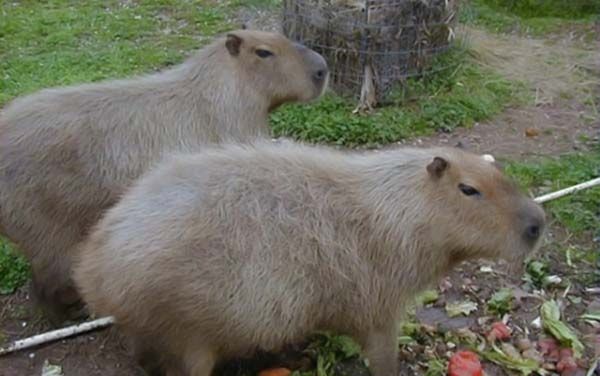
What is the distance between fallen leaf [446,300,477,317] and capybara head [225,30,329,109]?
4.02 ft

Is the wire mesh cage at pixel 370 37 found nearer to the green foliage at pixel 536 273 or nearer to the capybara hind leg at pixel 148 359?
the green foliage at pixel 536 273

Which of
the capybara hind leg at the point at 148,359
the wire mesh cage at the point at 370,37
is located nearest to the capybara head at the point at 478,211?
the capybara hind leg at the point at 148,359

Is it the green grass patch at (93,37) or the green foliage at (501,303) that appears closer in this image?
the green foliage at (501,303)

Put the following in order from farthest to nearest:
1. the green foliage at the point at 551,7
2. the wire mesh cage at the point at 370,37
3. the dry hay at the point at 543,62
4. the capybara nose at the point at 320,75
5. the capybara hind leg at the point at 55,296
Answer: the green foliage at the point at 551,7 < the dry hay at the point at 543,62 < the wire mesh cage at the point at 370,37 < the capybara nose at the point at 320,75 < the capybara hind leg at the point at 55,296

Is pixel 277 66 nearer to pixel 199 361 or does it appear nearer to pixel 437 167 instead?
pixel 437 167

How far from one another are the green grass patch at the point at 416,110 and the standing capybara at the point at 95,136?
1.65 meters

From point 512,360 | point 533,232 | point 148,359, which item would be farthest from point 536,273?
point 148,359

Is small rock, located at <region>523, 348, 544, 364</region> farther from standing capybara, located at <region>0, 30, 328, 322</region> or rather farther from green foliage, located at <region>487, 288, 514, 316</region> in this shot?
standing capybara, located at <region>0, 30, 328, 322</region>

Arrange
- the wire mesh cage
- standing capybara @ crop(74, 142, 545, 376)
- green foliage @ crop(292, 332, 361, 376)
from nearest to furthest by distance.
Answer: standing capybara @ crop(74, 142, 545, 376) → green foliage @ crop(292, 332, 361, 376) → the wire mesh cage

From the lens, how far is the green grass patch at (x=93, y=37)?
662 centimetres

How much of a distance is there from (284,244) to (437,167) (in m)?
0.62

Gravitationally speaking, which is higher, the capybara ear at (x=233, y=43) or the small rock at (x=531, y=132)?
the capybara ear at (x=233, y=43)

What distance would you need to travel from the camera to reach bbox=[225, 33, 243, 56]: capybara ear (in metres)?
4.11

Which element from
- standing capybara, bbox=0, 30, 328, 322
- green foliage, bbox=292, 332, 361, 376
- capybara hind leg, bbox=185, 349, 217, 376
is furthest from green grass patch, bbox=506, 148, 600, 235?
capybara hind leg, bbox=185, 349, 217, 376
